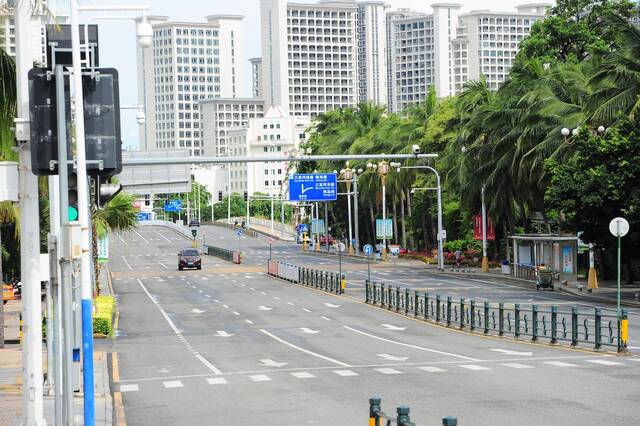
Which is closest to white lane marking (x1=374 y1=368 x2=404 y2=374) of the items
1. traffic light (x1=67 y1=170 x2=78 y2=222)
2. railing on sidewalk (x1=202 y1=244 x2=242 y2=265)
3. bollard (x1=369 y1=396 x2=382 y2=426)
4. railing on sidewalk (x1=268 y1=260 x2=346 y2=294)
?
traffic light (x1=67 y1=170 x2=78 y2=222)

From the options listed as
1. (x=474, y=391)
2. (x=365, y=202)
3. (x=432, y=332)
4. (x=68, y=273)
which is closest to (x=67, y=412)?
(x=68, y=273)

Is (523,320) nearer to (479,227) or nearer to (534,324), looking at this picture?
(534,324)

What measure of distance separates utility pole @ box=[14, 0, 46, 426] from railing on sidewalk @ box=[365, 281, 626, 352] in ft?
53.5

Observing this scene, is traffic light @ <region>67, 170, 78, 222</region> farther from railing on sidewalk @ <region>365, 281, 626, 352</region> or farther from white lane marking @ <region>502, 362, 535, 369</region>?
railing on sidewalk @ <region>365, 281, 626, 352</region>

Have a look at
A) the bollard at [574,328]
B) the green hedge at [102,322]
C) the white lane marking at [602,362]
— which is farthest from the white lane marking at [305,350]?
the bollard at [574,328]

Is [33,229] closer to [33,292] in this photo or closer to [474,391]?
[33,292]

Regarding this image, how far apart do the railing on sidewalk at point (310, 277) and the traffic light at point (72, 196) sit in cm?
4607

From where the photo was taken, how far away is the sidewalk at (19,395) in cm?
2069

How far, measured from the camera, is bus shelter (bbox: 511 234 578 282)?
2554 inches

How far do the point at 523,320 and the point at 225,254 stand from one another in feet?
218

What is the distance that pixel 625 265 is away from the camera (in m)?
63.5

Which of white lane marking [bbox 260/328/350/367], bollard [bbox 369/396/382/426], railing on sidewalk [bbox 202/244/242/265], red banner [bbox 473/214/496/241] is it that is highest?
bollard [bbox 369/396/382/426]

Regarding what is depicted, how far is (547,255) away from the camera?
67875 mm

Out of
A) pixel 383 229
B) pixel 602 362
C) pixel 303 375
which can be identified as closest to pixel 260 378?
pixel 303 375
